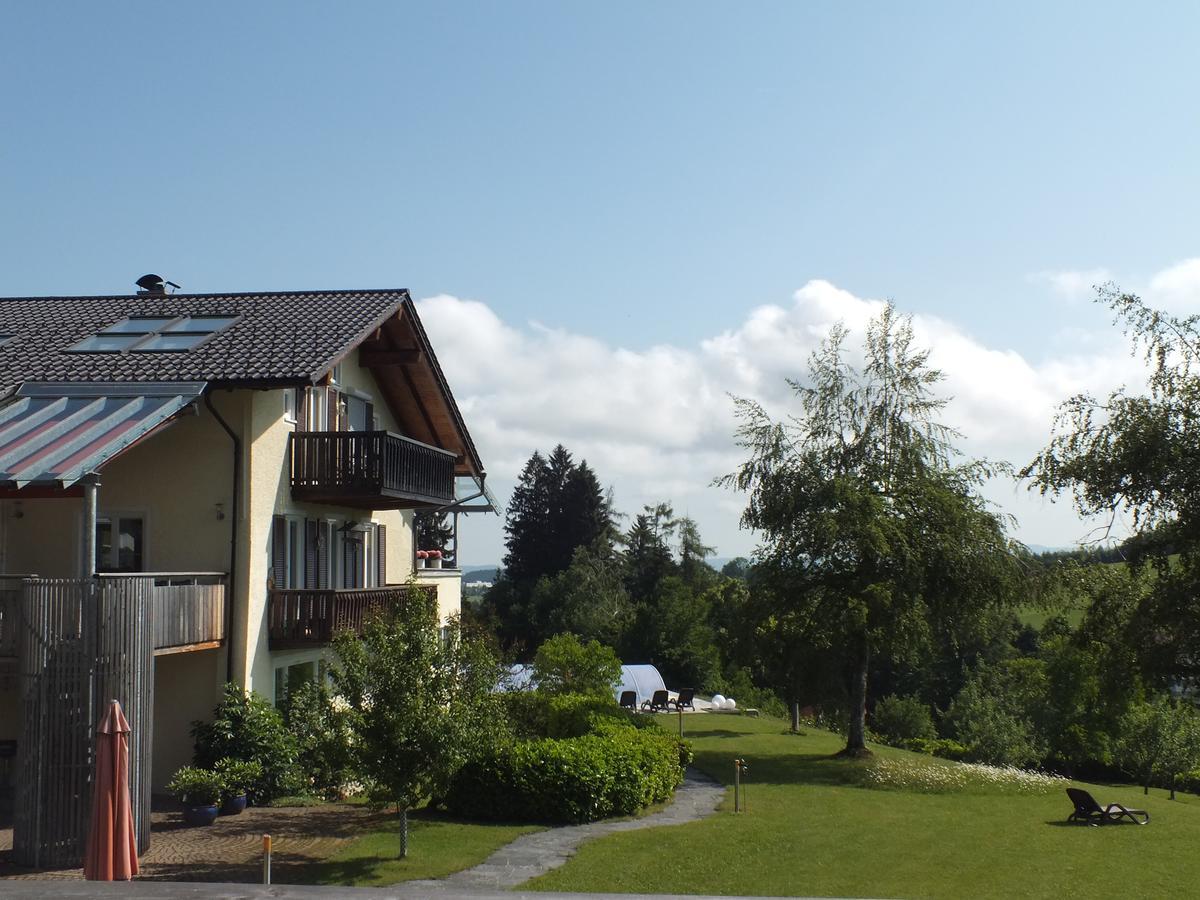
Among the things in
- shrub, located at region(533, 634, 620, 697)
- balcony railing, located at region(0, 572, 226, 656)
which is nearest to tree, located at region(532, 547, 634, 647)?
shrub, located at region(533, 634, 620, 697)

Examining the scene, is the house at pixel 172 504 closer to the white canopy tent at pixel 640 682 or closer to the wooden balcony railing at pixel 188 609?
the wooden balcony railing at pixel 188 609

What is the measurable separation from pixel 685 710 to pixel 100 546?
30369 millimetres

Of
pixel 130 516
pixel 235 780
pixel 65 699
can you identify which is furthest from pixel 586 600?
pixel 65 699

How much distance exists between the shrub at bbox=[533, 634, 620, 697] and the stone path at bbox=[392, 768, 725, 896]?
6.58 metres

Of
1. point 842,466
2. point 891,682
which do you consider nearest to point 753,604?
point 842,466

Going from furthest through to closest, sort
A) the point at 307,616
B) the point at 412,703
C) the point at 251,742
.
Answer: the point at 307,616
the point at 251,742
the point at 412,703

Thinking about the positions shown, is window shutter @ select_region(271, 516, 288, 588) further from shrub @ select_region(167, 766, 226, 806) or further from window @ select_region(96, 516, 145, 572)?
shrub @ select_region(167, 766, 226, 806)

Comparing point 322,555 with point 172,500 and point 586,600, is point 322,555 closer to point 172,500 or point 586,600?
point 172,500

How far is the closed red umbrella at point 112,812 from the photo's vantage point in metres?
12.8

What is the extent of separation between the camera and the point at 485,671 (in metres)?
17.0

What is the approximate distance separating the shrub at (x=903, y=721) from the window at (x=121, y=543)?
52109 mm

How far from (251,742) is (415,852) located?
4874 mm

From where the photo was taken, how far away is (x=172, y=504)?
21.0 m

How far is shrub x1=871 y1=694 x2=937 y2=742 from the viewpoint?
65.9 meters
